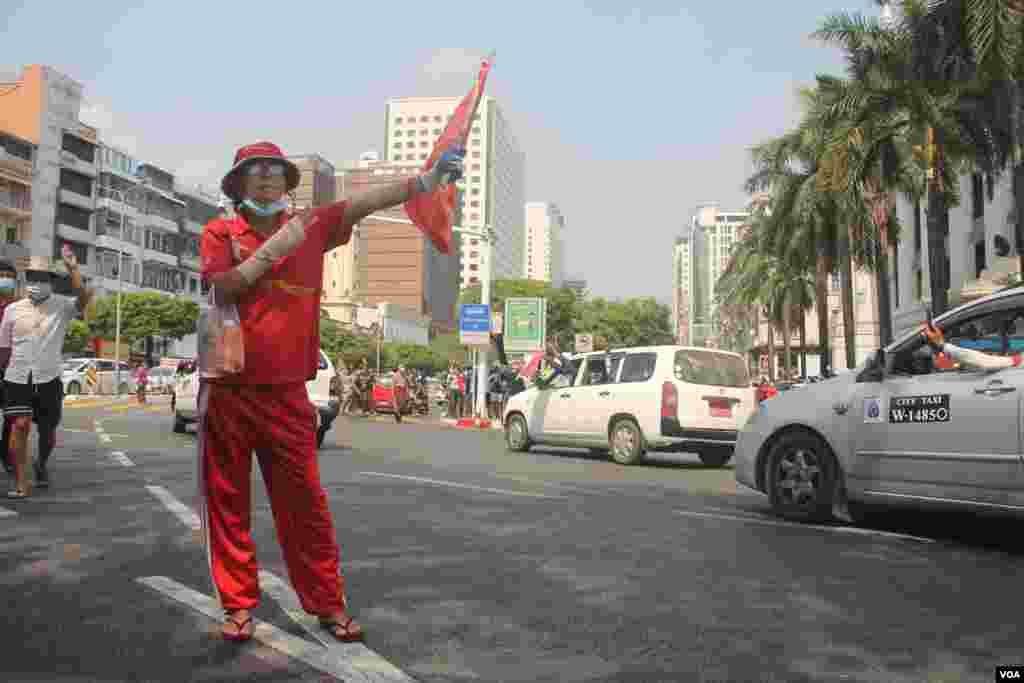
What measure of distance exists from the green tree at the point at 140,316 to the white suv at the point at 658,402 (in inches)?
2006

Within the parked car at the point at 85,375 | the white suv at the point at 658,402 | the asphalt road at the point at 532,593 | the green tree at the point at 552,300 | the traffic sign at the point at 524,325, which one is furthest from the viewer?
the green tree at the point at 552,300

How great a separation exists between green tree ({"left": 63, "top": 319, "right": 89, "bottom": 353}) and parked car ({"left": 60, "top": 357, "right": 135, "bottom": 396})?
10.2 m

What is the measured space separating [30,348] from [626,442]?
27.5ft

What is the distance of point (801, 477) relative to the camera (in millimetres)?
6910

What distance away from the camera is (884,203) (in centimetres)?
3253

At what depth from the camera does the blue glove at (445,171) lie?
152 inches

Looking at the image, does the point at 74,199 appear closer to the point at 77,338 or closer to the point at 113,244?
the point at 113,244

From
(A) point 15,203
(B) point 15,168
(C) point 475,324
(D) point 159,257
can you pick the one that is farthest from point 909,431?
(D) point 159,257

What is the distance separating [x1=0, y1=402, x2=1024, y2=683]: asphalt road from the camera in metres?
3.27

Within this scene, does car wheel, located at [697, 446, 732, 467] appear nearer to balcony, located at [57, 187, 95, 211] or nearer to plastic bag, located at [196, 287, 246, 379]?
plastic bag, located at [196, 287, 246, 379]

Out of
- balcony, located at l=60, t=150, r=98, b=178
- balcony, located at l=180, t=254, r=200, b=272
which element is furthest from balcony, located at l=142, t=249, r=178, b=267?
balcony, located at l=60, t=150, r=98, b=178

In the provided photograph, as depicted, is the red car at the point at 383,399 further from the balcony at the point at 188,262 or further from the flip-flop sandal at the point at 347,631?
the balcony at the point at 188,262

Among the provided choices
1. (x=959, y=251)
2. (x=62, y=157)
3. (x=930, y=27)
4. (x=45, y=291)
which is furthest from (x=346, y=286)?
(x=45, y=291)

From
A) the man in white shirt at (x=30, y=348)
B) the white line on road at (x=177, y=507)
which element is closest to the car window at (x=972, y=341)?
the white line on road at (x=177, y=507)
